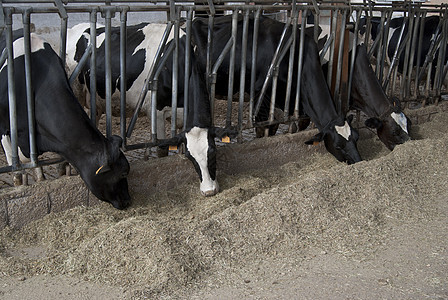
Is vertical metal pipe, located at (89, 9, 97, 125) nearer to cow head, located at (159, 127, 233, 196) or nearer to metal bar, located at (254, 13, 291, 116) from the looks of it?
cow head, located at (159, 127, 233, 196)

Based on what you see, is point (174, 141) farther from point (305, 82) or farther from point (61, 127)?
point (305, 82)

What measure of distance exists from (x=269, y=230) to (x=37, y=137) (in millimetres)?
2248

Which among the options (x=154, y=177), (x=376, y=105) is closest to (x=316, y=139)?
(x=376, y=105)

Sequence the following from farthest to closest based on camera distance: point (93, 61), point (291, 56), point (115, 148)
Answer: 1. point (291, 56)
2. point (93, 61)
3. point (115, 148)

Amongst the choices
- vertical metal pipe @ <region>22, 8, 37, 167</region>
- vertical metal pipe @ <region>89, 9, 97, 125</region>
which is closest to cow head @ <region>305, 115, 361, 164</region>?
vertical metal pipe @ <region>89, 9, 97, 125</region>

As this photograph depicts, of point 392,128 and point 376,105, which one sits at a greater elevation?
point 376,105

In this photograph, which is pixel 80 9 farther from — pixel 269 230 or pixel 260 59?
pixel 260 59

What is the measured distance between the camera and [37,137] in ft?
15.4

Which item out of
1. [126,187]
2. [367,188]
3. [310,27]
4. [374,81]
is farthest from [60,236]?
[310,27]

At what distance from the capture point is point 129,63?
21.9 ft

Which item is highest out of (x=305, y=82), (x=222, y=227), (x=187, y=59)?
(x=187, y=59)

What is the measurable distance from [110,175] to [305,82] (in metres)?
3.22

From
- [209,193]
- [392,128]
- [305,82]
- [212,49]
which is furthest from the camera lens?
[392,128]

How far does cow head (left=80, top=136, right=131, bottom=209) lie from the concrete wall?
237mm
